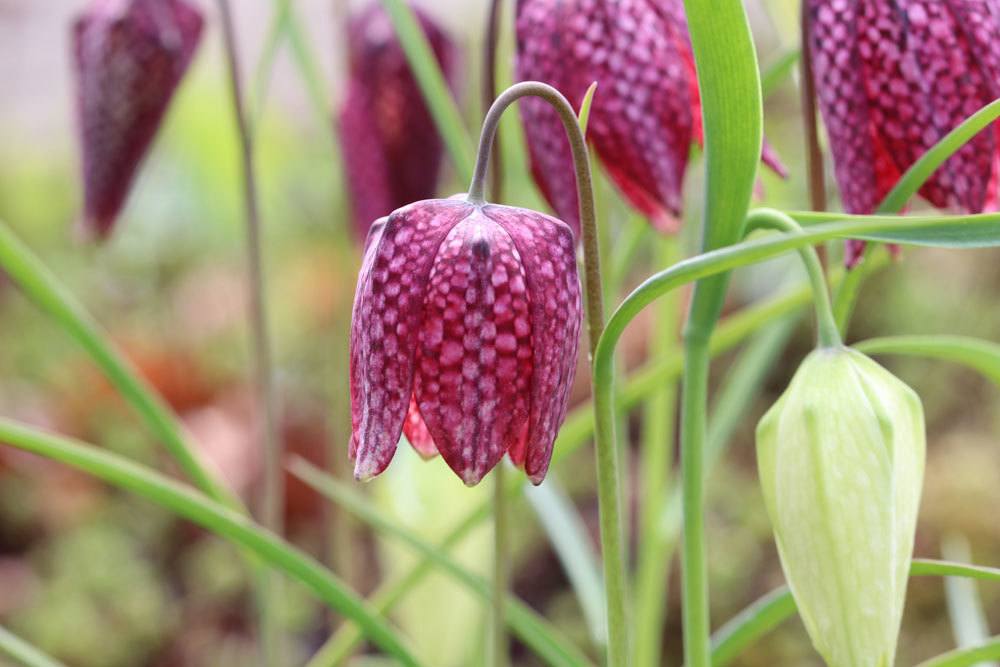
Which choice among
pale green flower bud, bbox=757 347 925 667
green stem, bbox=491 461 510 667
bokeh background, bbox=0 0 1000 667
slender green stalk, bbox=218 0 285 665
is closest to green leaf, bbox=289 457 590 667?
green stem, bbox=491 461 510 667

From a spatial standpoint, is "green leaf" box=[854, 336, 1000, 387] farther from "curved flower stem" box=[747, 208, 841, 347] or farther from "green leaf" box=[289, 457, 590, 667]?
"green leaf" box=[289, 457, 590, 667]

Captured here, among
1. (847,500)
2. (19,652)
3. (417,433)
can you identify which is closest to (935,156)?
(847,500)

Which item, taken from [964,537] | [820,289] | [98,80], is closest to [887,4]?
[820,289]

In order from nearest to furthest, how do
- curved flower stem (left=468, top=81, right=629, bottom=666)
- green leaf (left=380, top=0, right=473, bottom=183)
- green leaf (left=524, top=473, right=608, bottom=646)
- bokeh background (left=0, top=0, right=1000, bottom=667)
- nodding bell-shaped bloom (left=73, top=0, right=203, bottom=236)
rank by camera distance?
curved flower stem (left=468, top=81, right=629, bottom=666) < green leaf (left=380, top=0, right=473, bottom=183) < nodding bell-shaped bloom (left=73, top=0, right=203, bottom=236) < green leaf (left=524, top=473, right=608, bottom=646) < bokeh background (left=0, top=0, right=1000, bottom=667)

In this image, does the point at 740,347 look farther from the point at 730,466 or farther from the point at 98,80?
the point at 98,80

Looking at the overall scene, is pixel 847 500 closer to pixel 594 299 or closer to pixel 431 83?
pixel 594 299

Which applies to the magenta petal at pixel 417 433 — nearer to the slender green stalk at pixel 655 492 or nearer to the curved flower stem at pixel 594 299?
the curved flower stem at pixel 594 299
